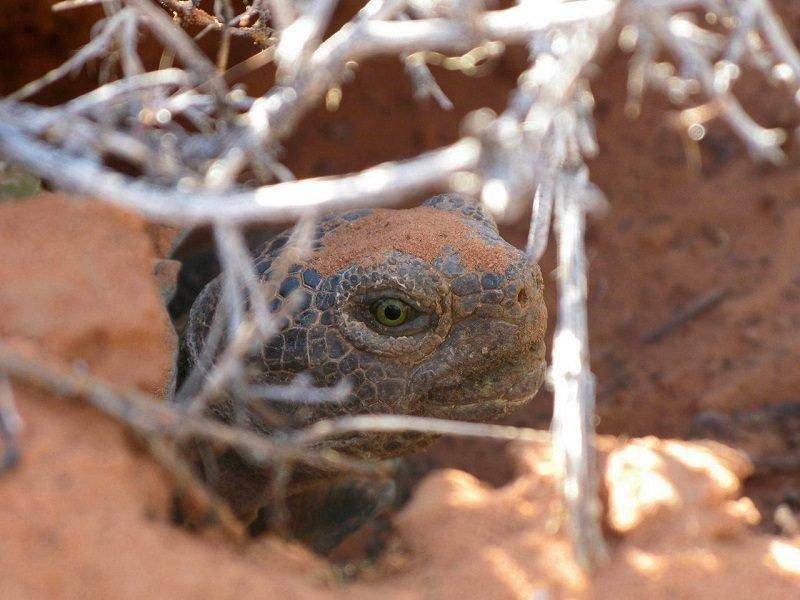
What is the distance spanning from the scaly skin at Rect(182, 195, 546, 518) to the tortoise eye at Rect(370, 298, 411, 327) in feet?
0.06

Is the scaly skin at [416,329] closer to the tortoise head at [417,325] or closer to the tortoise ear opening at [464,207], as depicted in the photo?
the tortoise head at [417,325]

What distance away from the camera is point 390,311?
259 cm

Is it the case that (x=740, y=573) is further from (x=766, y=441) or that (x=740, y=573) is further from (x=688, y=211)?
(x=688, y=211)

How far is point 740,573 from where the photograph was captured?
8.64ft

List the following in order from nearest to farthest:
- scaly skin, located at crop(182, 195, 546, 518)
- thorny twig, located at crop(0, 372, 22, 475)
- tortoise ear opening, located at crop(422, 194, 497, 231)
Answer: thorny twig, located at crop(0, 372, 22, 475) < scaly skin, located at crop(182, 195, 546, 518) < tortoise ear opening, located at crop(422, 194, 497, 231)

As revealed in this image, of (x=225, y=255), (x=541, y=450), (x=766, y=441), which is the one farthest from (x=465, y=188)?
(x=766, y=441)

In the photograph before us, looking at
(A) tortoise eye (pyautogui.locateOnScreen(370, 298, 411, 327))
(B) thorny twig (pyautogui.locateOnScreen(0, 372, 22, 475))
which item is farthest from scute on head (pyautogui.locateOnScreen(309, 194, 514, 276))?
(B) thorny twig (pyautogui.locateOnScreen(0, 372, 22, 475))

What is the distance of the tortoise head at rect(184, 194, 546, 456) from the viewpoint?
2535 millimetres

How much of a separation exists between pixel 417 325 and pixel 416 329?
0.01 metres

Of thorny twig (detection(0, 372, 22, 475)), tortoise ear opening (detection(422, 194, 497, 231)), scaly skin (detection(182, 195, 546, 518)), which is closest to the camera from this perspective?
thorny twig (detection(0, 372, 22, 475))

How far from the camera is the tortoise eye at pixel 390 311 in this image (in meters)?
2.57

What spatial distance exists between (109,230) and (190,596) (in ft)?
3.16

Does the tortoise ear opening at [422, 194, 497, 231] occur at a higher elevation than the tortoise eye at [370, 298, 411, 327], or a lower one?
higher

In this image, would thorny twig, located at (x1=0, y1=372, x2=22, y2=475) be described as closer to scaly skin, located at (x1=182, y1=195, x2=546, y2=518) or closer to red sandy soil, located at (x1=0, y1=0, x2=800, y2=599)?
red sandy soil, located at (x1=0, y1=0, x2=800, y2=599)
